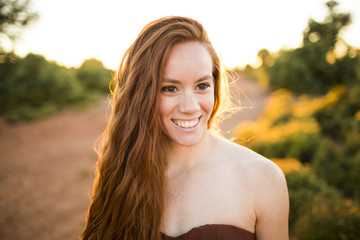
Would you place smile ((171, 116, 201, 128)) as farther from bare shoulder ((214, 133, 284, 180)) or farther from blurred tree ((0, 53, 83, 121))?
blurred tree ((0, 53, 83, 121))

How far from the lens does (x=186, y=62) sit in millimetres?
1518

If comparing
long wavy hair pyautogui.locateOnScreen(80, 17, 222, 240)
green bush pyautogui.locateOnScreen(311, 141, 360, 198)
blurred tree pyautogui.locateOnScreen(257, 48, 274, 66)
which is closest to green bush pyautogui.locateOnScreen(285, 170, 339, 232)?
green bush pyautogui.locateOnScreen(311, 141, 360, 198)

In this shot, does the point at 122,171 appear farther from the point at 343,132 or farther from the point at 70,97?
the point at 70,97

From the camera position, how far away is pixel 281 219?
5.14ft

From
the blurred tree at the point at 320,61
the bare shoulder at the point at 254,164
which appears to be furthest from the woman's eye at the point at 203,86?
the blurred tree at the point at 320,61

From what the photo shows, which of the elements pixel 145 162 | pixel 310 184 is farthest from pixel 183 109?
pixel 310 184

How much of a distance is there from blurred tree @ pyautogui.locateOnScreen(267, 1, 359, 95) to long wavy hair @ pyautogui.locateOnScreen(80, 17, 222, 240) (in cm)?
1949

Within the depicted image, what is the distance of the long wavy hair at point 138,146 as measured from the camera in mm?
1596

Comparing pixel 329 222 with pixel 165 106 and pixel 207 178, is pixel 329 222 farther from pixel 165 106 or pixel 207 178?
pixel 165 106

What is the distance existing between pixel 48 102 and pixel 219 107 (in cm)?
1640

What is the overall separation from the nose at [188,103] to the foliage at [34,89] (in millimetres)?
15129

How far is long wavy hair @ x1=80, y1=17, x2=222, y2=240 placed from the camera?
1.60 metres

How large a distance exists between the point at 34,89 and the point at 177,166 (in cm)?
1666

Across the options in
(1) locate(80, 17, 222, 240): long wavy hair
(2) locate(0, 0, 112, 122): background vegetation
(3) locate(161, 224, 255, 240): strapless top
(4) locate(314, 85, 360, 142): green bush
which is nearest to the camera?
(3) locate(161, 224, 255, 240): strapless top
